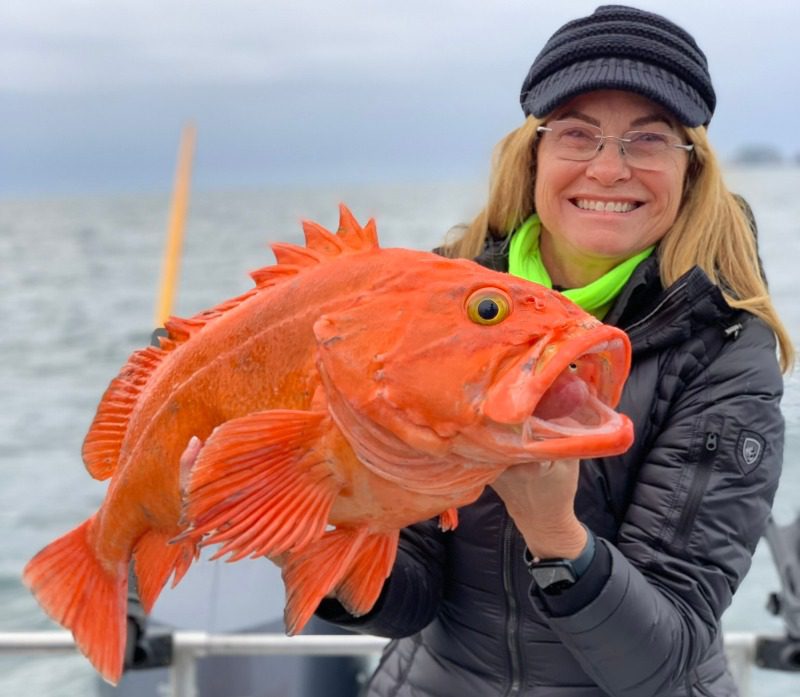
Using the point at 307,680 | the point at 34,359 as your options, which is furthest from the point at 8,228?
the point at 307,680

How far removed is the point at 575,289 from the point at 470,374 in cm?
79

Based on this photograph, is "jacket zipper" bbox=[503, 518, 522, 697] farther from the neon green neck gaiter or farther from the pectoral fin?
the pectoral fin

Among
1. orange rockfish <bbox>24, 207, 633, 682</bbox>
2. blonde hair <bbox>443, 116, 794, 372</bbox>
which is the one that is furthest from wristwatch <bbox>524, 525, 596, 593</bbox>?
blonde hair <bbox>443, 116, 794, 372</bbox>

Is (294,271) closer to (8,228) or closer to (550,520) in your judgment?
(550,520)

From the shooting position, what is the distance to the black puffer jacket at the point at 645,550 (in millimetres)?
1751

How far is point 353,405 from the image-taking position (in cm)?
143

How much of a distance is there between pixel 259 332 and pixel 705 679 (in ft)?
3.81

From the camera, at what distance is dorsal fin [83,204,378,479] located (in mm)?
1667

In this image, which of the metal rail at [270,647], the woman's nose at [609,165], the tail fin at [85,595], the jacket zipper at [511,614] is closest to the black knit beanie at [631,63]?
the woman's nose at [609,165]

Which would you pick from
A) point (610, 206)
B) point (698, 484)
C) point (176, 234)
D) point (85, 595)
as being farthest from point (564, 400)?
point (176, 234)

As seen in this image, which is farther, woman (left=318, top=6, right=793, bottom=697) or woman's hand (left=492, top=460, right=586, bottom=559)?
woman (left=318, top=6, right=793, bottom=697)

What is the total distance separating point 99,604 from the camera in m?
1.91

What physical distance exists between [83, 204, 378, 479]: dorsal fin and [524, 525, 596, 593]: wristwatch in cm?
62

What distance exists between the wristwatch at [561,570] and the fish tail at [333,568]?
26cm
